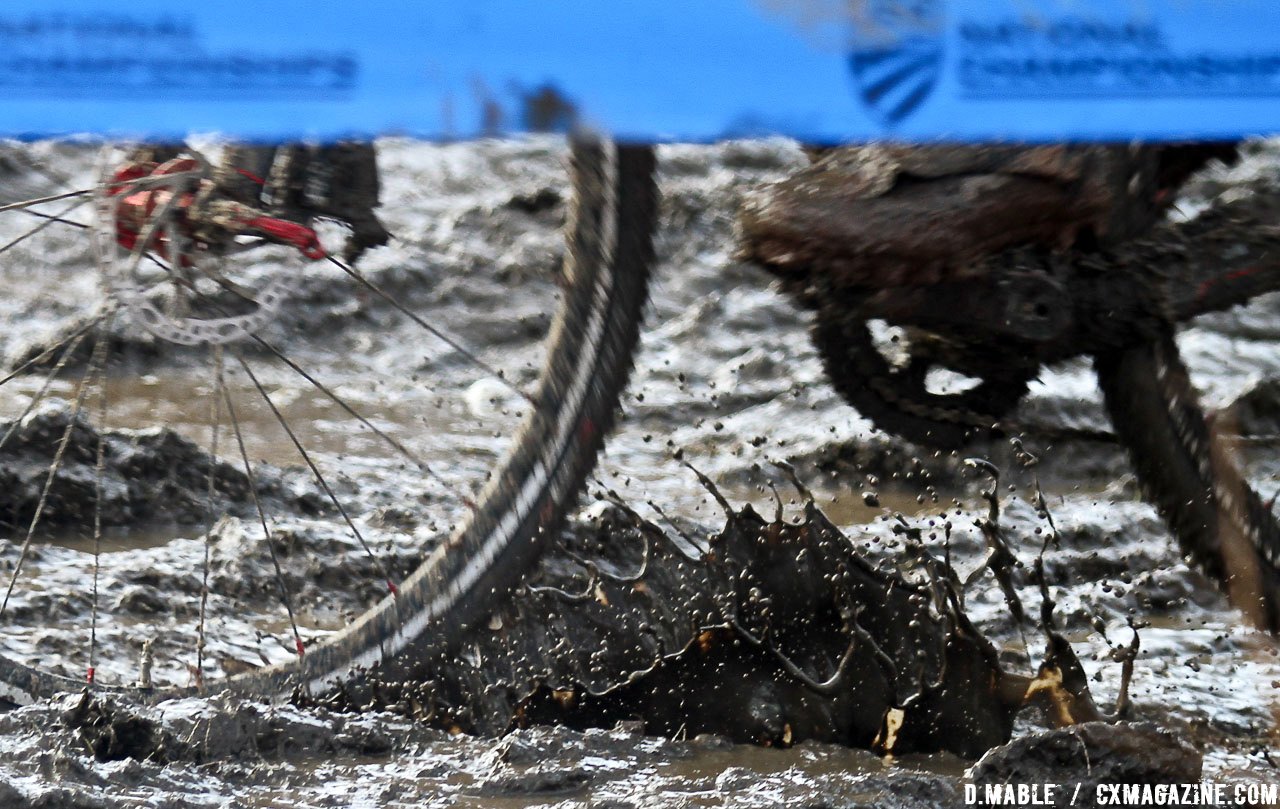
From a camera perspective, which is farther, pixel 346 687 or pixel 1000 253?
pixel 346 687

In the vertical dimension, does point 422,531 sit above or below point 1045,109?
below

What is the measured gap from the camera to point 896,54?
1838 mm

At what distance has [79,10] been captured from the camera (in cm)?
174

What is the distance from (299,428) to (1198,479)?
3334mm

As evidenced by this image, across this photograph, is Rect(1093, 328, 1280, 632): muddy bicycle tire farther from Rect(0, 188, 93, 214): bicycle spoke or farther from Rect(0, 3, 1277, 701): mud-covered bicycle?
Rect(0, 188, 93, 214): bicycle spoke

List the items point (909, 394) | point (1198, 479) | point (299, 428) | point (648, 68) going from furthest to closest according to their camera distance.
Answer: point (299, 428)
point (909, 394)
point (1198, 479)
point (648, 68)

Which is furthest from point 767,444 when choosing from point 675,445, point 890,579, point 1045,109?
point 1045,109

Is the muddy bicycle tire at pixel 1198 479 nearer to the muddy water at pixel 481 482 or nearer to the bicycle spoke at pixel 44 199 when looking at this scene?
the muddy water at pixel 481 482

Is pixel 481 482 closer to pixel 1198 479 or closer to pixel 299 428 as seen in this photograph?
pixel 1198 479

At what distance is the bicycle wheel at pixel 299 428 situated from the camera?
285cm

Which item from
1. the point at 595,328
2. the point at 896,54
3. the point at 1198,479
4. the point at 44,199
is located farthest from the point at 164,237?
the point at 1198,479

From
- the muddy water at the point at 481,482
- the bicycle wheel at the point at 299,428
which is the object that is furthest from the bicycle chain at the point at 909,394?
the bicycle wheel at the point at 299,428

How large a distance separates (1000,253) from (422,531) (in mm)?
2159

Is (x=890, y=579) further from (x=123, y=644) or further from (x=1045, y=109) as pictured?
(x=123, y=644)
